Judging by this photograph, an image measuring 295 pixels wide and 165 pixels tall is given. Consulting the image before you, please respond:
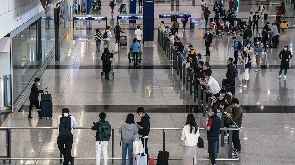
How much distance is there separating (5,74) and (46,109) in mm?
1997

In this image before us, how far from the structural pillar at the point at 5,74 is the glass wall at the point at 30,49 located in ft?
0.92

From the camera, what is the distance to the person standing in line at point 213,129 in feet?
50.4

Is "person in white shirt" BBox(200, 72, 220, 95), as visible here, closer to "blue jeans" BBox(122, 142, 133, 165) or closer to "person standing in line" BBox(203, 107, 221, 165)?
"person standing in line" BBox(203, 107, 221, 165)

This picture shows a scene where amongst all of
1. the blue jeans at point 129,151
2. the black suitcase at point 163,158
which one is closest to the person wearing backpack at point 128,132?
the blue jeans at point 129,151

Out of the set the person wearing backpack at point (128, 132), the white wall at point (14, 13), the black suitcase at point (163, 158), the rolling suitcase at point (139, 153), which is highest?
the white wall at point (14, 13)

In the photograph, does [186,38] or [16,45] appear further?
[186,38]

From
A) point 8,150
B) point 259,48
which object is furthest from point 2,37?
point 259,48

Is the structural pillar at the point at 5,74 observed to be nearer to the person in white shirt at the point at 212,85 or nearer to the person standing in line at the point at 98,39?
the person in white shirt at the point at 212,85

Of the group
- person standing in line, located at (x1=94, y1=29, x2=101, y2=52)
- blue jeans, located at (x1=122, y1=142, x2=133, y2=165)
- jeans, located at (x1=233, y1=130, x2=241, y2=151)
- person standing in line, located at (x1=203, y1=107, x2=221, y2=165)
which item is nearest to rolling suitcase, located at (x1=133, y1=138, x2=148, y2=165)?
blue jeans, located at (x1=122, y1=142, x2=133, y2=165)

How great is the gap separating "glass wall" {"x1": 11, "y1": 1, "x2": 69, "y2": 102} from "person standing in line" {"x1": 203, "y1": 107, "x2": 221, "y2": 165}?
8.17 meters

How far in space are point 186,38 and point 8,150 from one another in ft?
86.7

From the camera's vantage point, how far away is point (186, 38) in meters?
41.3

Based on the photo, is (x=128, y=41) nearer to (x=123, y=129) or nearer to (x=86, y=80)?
(x=86, y=80)

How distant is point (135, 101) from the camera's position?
2305 cm
